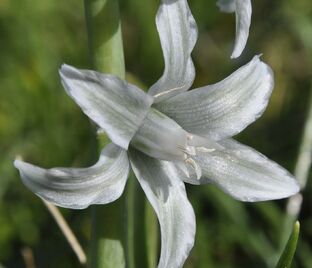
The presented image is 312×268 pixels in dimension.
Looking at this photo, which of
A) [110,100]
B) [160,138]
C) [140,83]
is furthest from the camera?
[140,83]

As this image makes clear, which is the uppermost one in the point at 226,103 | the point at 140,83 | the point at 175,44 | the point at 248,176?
the point at 175,44

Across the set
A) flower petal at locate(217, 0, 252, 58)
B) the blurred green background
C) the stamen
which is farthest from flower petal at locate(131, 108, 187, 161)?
the blurred green background

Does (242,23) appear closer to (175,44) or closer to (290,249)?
(175,44)

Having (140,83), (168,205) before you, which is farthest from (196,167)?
(140,83)

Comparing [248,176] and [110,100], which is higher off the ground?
[110,100]

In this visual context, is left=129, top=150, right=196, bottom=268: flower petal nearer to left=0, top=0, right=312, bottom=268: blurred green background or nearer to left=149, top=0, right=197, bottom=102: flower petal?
left=149, top=0, right=197, bottom=102: flower petal

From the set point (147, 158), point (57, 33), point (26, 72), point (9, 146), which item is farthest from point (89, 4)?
point (57, 33)

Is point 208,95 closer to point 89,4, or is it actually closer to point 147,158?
point 147,158
